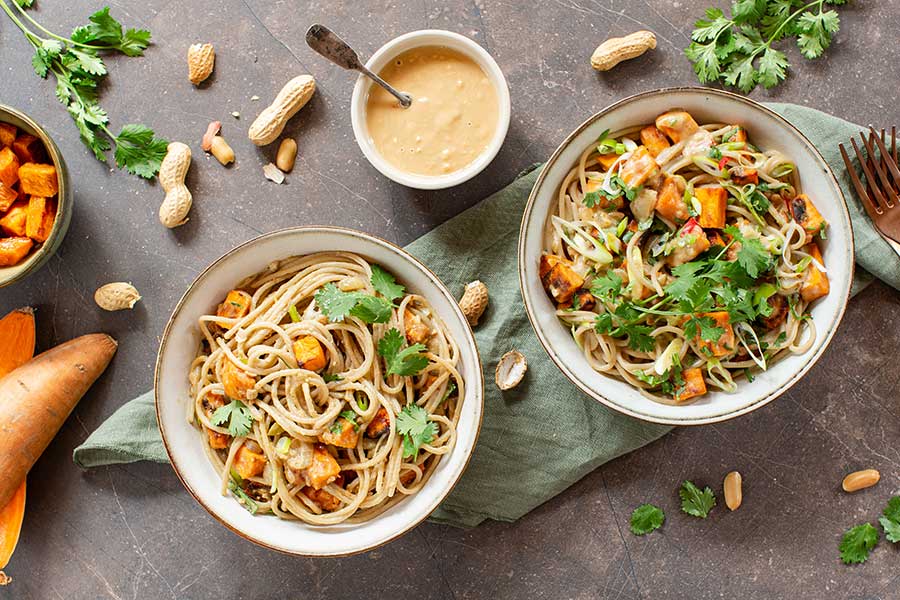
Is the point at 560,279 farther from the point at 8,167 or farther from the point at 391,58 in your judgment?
the point at 8,167

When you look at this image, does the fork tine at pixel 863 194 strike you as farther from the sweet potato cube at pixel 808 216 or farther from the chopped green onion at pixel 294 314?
the chopped green onion at pixel 294 314

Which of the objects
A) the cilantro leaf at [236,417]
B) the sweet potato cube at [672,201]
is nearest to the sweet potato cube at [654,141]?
the sweet potato cube at [672,201]

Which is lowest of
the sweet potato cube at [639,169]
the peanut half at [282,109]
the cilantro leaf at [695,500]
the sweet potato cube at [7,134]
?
the cilantro leaf at [695,500]

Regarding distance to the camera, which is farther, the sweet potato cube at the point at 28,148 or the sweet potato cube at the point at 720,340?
the sweet potato cube at the point at 28,148

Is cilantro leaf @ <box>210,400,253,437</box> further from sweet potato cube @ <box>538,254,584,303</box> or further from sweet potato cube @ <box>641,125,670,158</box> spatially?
sweet potato cube @ <box>641,125,670,158</box>

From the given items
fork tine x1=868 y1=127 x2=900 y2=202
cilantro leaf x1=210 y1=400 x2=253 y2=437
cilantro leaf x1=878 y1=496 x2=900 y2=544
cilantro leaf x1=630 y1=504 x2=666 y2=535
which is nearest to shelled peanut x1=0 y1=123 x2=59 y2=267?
cilantro leaf x1=210 y1=400 x2=253 y2=437

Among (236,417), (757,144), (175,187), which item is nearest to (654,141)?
(757,144)

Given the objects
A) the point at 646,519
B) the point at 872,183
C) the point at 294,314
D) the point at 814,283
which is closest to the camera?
the point at 814,283
